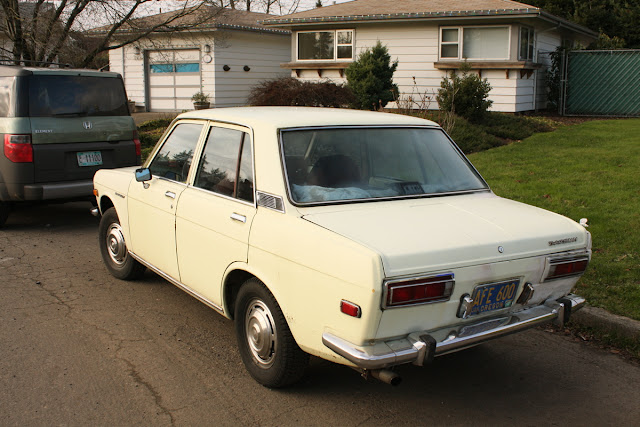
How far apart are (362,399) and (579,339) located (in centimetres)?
207

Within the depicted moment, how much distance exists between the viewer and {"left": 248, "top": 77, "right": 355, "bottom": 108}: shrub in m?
15.6

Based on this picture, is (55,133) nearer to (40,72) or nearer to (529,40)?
(40,72)

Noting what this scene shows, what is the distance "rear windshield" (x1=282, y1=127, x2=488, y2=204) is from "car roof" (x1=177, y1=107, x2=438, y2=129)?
6 cm

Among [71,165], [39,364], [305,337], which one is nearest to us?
[305,337]

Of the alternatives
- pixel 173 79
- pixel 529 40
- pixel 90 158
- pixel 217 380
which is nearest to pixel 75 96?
pixel 90 158

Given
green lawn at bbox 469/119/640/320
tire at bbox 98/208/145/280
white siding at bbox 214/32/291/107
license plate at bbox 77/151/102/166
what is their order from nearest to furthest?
1. green lawn at bbox 469/119/640/320
2. tire at bbox 98/208/145/280
3. license plate at bbox 77/151/102/166
4. white siding at bbox 214/32/291/107

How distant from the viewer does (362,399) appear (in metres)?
3.96

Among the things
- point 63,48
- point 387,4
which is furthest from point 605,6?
point 63,48

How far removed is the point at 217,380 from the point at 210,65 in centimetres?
2137

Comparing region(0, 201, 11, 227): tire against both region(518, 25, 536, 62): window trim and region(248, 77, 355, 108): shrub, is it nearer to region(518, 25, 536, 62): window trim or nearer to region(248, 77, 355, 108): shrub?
region(248, 77, 355, 108): shrub

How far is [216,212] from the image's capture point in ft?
14.5

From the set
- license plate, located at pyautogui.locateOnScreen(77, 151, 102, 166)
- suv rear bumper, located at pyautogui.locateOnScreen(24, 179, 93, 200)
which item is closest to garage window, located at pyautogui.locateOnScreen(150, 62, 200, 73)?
license plate, located at pyautogui.locateOnScreen(77, 151, 102, 166)

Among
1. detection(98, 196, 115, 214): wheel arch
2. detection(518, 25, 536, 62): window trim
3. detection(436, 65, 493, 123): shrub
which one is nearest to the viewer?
detection(98, 196, 115, 214): wheel arch

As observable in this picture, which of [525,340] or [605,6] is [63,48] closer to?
[525,340]
